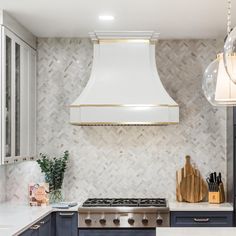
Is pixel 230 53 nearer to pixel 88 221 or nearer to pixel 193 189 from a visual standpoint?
pixel 88 221

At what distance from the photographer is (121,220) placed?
16.6 feet

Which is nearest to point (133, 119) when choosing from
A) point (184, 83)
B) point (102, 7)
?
point (184, 83)

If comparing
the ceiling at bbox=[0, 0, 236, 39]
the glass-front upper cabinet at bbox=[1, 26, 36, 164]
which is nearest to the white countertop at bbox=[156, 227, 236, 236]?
the glass-front upper cabinet at bbox=[1, 26, 36, 164]

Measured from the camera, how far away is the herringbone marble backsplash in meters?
5.62

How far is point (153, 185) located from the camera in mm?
5625

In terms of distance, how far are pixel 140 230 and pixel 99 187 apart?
79cm

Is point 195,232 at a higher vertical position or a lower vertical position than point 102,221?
higher

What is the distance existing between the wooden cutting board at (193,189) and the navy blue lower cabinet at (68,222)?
1.17 m

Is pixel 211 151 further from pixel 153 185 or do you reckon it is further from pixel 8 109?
pixel 8 109

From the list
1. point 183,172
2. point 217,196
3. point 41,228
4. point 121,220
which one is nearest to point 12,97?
point 41,228

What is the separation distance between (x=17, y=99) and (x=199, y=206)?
2.02m

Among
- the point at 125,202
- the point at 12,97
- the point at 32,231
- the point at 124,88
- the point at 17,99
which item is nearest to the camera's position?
the point at 32,231

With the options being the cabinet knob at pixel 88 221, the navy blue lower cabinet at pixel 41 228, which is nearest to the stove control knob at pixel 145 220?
the cabinet knob at pixel 88 221

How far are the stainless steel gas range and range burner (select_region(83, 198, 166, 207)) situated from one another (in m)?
0.09
